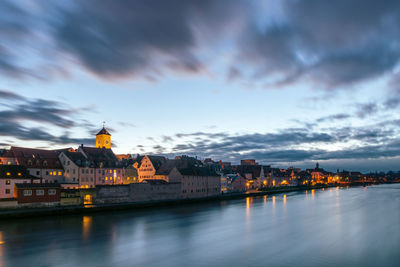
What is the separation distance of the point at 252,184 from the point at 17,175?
324ft

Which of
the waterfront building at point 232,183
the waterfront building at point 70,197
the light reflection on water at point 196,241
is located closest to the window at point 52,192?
the waterfront building at point 70,197

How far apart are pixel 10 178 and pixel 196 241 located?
32.5 m

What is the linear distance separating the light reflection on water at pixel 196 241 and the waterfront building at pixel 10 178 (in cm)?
843

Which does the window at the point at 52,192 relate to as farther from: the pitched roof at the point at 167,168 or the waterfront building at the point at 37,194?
the pitched roof at the point at 167,168

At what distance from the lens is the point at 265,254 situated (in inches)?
1190

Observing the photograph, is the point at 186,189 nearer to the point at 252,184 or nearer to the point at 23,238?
the point at 23,238

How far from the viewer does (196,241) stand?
3631 centimetres

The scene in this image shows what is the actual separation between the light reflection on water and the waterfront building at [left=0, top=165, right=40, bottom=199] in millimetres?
8435

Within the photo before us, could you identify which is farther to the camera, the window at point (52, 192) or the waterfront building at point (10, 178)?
the window at point (52, 192)

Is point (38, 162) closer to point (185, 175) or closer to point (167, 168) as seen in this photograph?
point (167, 168)

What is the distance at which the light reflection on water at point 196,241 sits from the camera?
27906 mm

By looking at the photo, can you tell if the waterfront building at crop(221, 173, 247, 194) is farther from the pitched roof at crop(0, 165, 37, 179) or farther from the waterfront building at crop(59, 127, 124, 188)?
the pitched roof at crop(0, 165, 37, 179)

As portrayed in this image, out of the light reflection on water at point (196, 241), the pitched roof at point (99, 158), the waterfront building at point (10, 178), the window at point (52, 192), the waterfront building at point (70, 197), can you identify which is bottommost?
the light reflection on water at point (196, 241)

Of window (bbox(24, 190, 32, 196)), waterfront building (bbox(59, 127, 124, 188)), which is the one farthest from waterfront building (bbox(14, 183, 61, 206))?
waterfront building (bbox(59, 127, 124, 188))
